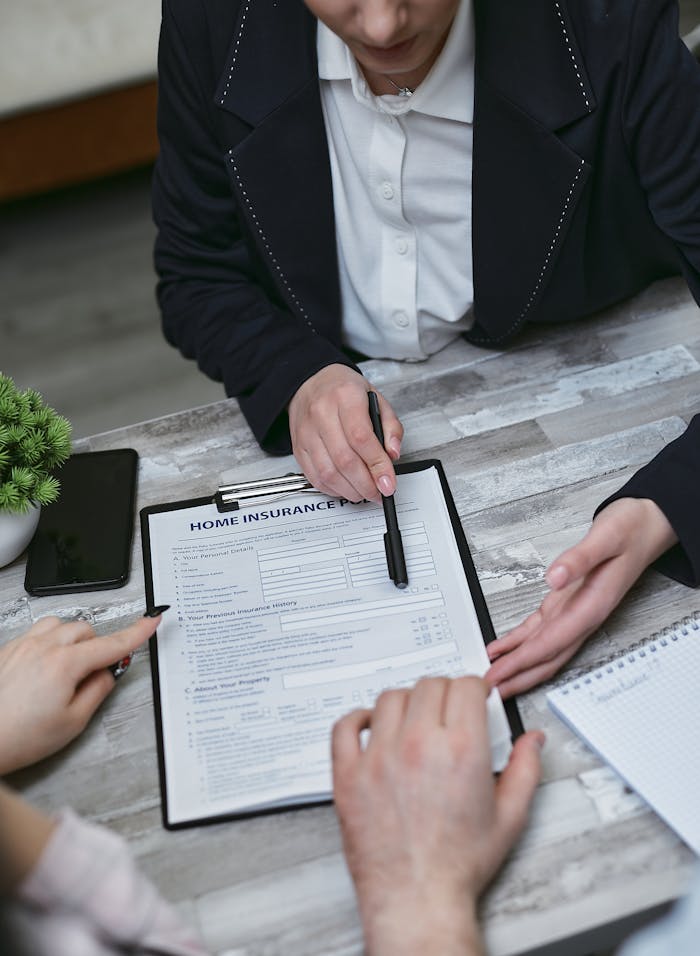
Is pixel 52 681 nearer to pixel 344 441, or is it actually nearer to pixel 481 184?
pixel 344 441

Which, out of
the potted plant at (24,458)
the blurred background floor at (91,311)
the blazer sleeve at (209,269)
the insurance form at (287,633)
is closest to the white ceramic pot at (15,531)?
the potted plant at (24,458)

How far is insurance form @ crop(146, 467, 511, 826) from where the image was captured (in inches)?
31.4

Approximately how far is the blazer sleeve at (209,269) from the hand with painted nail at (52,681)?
0.99 ft

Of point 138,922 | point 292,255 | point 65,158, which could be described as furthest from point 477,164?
point 65,158

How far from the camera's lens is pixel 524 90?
1.04 m

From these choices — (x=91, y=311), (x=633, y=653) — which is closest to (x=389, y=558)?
(x=633, y=653)

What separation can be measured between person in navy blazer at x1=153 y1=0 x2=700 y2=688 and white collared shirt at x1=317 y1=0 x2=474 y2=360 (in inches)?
1.1

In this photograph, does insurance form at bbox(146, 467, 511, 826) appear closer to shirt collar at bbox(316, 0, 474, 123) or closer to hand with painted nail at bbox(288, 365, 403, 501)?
hand with painted nail at bbox(288, 365, 403, 501)

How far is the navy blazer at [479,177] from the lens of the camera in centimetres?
102

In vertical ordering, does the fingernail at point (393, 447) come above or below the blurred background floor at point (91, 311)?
above

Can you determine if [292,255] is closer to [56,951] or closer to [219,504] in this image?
[219,504]

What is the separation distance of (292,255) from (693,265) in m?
0.44

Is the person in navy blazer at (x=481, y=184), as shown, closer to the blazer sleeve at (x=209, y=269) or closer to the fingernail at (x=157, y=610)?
the blazer sleeve at (x=209, y=269)

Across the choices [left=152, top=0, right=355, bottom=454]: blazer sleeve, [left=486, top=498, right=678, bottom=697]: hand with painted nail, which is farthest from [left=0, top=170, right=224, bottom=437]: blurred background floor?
[left=486, top=498, right=678, bottom=697]: hand with painted nail
